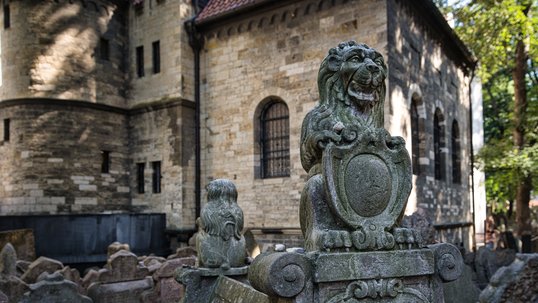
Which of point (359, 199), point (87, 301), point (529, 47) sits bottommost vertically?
point (87, 301)

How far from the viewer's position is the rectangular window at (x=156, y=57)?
57.6 ft

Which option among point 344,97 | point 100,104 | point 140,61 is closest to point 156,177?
point 100,104

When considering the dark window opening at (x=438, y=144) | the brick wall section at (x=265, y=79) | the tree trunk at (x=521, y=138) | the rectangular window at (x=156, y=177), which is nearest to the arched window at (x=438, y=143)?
the dark window opening at (x=438, y=144)

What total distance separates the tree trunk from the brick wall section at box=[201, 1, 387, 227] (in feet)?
20.5

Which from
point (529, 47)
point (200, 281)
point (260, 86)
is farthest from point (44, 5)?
point (529, 47)

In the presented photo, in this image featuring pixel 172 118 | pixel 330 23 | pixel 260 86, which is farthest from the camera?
pixel 172 118

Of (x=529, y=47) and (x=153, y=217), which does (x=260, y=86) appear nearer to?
(x=153, y=217)

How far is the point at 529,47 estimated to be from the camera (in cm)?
1688

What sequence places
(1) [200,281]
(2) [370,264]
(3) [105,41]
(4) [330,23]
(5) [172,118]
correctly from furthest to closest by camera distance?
(3) [105,41] → (5) [172,118] → (4) [330,23] → (1) [200,281] → (2) [370,264]

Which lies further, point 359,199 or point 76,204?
point 76,204

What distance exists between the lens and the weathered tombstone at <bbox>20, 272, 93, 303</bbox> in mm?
6938

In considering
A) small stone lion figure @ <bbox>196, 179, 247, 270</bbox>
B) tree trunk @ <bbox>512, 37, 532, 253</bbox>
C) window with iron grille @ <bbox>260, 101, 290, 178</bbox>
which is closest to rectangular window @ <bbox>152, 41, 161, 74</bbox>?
window with iron grille @ <bbox>260, 101, 290, 178</bbox>

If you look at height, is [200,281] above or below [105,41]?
below

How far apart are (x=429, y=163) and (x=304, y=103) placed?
4507mm
